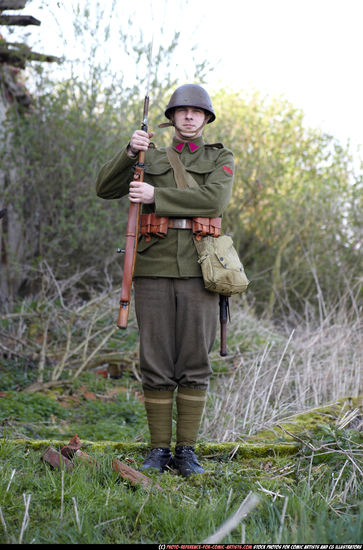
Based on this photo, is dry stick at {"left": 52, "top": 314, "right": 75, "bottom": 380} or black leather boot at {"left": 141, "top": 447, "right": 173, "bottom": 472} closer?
black leather boot at {"left": 141, "top": 447, "right": 173, "bottom": 472}

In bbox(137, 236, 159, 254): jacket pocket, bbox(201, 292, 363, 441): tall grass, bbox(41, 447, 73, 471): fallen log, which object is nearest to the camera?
bbox(41, 447, 73, 471): fallen log

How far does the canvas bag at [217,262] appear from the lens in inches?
128

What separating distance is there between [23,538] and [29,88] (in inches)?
283

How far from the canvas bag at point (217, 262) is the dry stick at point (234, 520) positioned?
46.1 inches

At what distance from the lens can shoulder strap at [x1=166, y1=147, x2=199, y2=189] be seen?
340 centimetres

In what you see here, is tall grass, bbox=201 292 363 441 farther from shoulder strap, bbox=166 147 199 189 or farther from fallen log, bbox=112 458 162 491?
shoulder strap, bbox=166 147 199 189

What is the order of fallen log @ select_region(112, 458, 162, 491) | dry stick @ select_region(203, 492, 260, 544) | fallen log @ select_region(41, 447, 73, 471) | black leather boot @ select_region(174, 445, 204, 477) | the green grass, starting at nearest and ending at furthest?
1. dry stick @ select_region(203, 492, 260, 544)
2. the green grass
3. fallen log @ select_region(112, 458, 162, 491)
4. fallen log @ select_region(41, 447, 73, 471)
5. black leather boot @ select_region(174, 445, 204, 477)

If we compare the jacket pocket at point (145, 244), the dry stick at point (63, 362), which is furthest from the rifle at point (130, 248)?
the dry stick at point (63, 362)

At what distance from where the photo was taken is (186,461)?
3252 millimetres

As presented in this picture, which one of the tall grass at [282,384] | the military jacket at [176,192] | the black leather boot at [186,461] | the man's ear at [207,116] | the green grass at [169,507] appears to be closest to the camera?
the green grass at [169,507]

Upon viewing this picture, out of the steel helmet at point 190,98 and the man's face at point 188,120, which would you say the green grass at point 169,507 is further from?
the steel helmet at point 190,98

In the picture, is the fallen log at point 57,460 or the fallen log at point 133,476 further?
the fallen log at point 57,460

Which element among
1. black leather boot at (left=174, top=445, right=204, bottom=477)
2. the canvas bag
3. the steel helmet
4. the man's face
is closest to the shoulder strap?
the canvas bag

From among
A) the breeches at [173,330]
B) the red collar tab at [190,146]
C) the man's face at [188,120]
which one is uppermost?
the man's face at [188,120]
